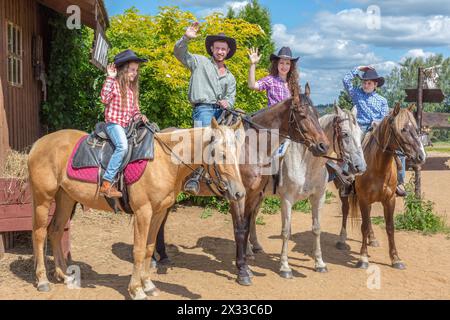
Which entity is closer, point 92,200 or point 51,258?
point 92,200

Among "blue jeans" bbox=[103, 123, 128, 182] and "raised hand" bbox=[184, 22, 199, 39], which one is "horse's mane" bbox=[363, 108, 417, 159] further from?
"blue jeans" bbox=[103, 123, 128, 182]

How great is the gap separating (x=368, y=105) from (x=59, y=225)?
534 centimetres

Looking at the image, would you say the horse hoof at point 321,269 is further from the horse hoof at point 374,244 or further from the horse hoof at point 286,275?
the horse hoof at point 374,244

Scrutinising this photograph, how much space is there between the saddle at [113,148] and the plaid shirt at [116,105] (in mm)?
127

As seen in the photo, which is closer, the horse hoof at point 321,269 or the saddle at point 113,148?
the saddle at point 113,148

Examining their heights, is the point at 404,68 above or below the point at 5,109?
above

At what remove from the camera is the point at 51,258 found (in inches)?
266

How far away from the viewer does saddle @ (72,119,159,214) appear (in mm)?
5051

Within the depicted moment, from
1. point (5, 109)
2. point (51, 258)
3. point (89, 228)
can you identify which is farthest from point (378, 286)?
point (5, 109)

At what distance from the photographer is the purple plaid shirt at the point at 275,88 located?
6.67 m

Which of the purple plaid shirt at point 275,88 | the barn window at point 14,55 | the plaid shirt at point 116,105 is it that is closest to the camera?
the plaid shirt at point 116,105

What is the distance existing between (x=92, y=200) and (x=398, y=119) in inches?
171

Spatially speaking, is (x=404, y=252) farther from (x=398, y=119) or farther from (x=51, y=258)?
(x=51, y=258)

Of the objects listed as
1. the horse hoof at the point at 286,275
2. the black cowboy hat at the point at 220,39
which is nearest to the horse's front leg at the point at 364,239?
the horse hoof at the point at 286,275
